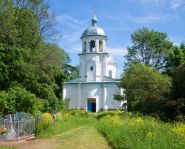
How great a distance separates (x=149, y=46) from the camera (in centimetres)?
6994

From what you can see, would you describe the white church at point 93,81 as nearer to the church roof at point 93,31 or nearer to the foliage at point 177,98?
the church roof at point 93,31

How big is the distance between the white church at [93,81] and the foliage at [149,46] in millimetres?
4720

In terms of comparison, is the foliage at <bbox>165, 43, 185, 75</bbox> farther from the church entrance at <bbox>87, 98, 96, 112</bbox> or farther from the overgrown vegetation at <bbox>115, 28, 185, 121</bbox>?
the church entrance at <bbox>87, 98, 96, 112</bbox>

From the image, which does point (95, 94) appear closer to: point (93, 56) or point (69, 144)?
point (93, 56)

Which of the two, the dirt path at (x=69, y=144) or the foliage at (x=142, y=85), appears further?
the foliage at (x=142, y=85)

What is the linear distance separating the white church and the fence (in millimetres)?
45626

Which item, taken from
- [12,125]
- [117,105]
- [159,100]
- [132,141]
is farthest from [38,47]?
[117,105]

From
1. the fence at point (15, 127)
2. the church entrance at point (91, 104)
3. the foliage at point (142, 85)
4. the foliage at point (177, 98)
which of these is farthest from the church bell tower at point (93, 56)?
A: the fence at point (15, 127)

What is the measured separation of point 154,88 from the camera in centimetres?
4000

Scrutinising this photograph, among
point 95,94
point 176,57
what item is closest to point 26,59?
point 176,57

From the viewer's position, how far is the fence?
69.5 feet

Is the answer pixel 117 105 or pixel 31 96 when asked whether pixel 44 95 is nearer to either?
pixel 31 96

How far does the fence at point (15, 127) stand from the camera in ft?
69.5

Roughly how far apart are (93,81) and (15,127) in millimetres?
48938
